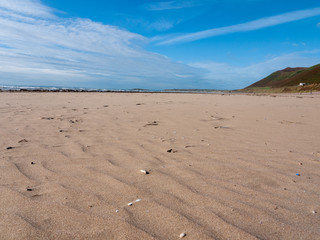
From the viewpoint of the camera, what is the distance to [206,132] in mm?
4418

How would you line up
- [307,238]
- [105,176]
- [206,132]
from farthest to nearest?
[206,132] < [105,176] < [307,238]

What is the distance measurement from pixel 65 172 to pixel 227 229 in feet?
5.63

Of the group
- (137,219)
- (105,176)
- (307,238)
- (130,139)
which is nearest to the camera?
(307,238)

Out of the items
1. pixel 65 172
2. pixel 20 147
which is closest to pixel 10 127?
pixel 20 147

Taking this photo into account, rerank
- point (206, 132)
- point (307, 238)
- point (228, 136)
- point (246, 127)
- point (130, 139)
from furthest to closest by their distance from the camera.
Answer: point (246, 127), point (206, 132), point (228, 136), point (130, 139), point (307, 238)

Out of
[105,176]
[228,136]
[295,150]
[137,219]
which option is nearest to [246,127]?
[228,136]

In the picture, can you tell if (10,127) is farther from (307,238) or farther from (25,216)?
(307,238)

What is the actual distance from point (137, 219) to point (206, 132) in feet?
10.1

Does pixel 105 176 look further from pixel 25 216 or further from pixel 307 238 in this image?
pixel 307 238

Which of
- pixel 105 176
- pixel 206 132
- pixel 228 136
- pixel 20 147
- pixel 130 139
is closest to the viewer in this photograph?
pixel 105 176

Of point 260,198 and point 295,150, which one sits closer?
point 260,198

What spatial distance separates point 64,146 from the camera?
329cm

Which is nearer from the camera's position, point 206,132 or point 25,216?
point 25,216

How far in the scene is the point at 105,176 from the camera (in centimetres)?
228
